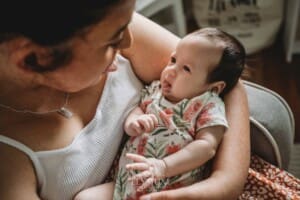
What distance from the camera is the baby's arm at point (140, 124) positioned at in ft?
3.99

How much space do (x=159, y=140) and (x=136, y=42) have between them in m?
0.26

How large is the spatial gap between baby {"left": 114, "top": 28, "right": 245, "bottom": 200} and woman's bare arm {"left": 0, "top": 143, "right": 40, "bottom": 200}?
8.3 inches

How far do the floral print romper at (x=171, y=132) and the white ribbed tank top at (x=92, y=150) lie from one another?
0.15 feet

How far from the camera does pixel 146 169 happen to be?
1141mm

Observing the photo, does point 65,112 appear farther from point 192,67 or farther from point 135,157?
point 192,67

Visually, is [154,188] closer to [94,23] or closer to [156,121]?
[156,121]

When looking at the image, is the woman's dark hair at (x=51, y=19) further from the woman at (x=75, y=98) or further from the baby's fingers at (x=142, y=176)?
the baby's fingers at (x=142, y=176)

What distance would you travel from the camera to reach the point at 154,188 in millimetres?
1176

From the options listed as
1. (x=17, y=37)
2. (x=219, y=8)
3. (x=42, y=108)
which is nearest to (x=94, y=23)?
(x=17, y=37)

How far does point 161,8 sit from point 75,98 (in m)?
0.99

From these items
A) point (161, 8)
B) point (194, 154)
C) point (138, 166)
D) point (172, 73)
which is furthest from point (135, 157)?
point (161, 8)

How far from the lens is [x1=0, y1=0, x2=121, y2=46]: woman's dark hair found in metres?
0.85

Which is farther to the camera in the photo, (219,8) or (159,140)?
(219,8)

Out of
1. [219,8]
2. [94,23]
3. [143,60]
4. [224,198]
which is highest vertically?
[94,23]
